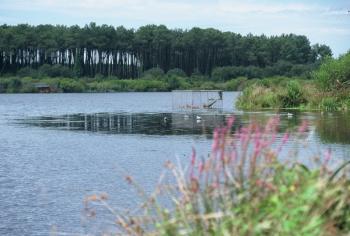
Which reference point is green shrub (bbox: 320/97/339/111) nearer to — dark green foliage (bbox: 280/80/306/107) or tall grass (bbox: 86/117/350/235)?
dark green foliage (bbox: 280/80/306/107)

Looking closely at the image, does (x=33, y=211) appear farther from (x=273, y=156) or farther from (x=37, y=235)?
(x=273, y=156)

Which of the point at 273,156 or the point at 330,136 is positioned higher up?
the point at 273,156

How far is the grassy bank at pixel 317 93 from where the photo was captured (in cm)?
7656

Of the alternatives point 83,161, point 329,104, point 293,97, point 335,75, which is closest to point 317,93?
point 293,97

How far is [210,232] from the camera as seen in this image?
7.89m

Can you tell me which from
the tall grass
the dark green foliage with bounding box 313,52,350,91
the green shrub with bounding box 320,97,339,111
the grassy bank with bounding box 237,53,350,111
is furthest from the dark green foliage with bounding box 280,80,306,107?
the tall grass

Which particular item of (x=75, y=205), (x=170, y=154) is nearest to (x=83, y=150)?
(x=170, y=154)

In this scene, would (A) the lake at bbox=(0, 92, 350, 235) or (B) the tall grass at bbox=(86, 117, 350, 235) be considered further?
(A) the lake at bbox=(0, 92, 350, 235)

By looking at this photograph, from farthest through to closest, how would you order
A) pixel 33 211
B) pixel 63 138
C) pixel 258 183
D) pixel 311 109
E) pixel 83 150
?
pixel 311 109 → pixel 63 138 → pixel 83 150 → pixel 33 211 → pixel 258 183

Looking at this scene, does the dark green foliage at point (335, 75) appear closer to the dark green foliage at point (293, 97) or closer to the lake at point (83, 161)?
the dark green foliage at point (293, 97)

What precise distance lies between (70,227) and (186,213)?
34.9ft

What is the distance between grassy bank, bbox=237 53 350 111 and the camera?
76562 mm

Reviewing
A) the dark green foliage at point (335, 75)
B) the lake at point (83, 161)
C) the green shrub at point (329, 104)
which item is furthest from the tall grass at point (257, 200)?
the dark green foliage at point (335, 75)

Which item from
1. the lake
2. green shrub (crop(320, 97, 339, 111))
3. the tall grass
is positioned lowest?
the lake
